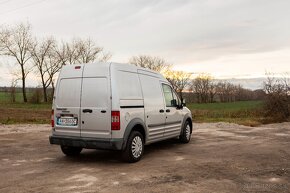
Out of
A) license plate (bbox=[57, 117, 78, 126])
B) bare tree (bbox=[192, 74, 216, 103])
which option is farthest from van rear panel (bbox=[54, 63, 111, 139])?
bare tree (bbox=[192, 74, 216, 103])

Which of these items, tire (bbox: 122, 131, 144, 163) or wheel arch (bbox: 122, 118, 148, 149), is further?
tire (bbox: 122, 131, 144, 163)

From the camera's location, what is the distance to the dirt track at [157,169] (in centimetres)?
551

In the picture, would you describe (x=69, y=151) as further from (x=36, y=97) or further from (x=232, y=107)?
(x=36, y=97)

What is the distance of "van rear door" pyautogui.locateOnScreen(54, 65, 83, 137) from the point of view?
24.5ft

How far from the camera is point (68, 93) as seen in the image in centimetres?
763

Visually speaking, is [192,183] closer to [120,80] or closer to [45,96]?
[120,80]

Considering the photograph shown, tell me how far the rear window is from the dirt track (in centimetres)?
136

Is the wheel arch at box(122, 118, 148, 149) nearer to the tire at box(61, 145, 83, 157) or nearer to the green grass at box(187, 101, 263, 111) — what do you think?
the tire at box(61, 145, 83, 157)

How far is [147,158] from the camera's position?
822 cm

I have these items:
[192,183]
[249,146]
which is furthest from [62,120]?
[249,146]

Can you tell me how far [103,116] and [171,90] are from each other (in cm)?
315

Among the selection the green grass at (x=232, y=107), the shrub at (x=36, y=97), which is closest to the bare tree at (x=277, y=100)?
the green grass at (x=232, y=107)

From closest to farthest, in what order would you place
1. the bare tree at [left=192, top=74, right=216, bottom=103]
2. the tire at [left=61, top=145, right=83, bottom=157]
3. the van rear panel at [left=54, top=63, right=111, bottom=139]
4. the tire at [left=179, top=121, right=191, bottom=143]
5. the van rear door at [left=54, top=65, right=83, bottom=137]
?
the van rear panel at [left=54, top=63, right=111, bottom=139] < the van rear door at [left=54, top=65, right=83, bottom=137] < the tire at [left=61, top=145, right=83, bottom=157] < the tire at [left=179, top=121, right=191, bottom=143] < the bare tree at [left=192, top=74, right=216, bottom=103]

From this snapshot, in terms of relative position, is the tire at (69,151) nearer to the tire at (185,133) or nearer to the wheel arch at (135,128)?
the wheel arch at (135,128)
